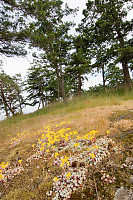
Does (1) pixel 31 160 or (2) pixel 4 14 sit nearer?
(1) pixel 31 160

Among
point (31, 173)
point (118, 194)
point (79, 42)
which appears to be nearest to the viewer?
point (118, 194)

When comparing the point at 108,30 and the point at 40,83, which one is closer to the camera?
the point at 108,30

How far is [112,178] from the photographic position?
121 cm

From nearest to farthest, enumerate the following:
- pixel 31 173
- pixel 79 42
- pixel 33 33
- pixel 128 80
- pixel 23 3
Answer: pixel 31 173 < pixel 23 3 < pixel 33 33 < pixel 128 80 < pixel 79 42

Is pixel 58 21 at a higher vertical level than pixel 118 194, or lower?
higher

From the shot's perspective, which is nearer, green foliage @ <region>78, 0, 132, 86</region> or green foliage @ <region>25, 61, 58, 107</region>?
green foliage @ <region>78, 0, 132, 86</region>

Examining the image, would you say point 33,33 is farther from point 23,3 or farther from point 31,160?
point 31,160

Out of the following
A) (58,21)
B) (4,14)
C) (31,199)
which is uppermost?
(58,21)

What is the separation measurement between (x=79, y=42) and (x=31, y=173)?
1322 cm

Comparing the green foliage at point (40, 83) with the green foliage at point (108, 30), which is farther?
the green foliage at point (40, 83)

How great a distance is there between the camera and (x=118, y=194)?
1.01 meters

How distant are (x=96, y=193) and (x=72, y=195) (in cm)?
30

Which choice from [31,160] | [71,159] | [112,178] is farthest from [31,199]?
[112,178]

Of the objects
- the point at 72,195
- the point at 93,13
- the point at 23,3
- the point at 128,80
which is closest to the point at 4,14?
the point at 23,3
